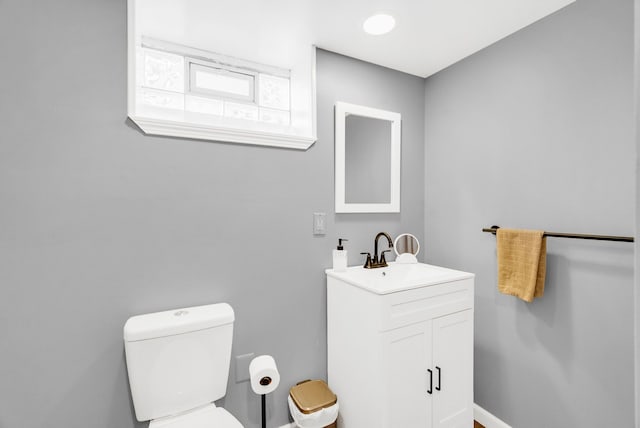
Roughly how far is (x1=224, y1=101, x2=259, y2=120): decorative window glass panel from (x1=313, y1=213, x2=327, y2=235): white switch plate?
0.76 metres

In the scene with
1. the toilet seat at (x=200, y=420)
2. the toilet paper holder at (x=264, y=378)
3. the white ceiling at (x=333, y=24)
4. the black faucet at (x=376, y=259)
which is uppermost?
the white ceiling at (x=333, y=24)

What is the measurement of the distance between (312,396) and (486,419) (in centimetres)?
114

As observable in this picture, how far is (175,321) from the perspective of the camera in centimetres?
124

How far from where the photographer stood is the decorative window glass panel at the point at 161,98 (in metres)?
1.56

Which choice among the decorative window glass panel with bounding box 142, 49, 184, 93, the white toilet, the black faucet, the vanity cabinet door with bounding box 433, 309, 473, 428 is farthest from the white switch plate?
the decorative window glass panel with bounding box 142, 49, 184, 93

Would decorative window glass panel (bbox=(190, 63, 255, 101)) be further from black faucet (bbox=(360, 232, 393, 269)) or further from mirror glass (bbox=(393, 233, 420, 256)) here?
mirror glass (bbox=(393, 233, 420, 256))

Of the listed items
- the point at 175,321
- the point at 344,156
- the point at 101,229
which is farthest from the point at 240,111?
the point at 175,321

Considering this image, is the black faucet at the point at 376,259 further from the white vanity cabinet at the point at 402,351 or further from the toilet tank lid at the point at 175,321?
the toilet tank lid at the point at 175,321

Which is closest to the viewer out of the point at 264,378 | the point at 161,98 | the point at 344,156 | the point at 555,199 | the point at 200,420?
the point at 200,420

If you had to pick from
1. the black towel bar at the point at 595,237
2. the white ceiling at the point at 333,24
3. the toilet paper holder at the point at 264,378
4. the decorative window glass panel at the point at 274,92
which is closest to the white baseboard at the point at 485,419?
the toilet paper holder at the point at 264,378

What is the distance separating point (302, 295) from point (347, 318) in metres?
0.31

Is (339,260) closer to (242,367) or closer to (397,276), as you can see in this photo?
(397,276)

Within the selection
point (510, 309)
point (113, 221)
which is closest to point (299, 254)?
point (113, 221)

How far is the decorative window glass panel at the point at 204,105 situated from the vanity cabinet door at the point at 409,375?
1583 mm
